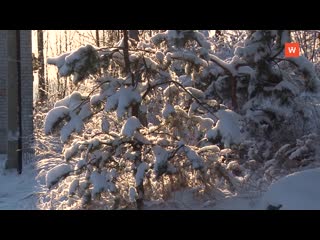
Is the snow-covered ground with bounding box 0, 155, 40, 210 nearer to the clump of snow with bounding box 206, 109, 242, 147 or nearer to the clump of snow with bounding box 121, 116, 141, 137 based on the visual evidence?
the clump of snow with bounding box 121, 116, 141, 137

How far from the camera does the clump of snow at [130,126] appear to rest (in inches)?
229

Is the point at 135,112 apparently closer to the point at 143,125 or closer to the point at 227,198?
the point at 143,125

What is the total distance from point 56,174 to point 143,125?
1.28 m

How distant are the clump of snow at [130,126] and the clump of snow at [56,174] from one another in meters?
0.83

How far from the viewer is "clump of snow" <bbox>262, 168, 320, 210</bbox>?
4906 millimetres

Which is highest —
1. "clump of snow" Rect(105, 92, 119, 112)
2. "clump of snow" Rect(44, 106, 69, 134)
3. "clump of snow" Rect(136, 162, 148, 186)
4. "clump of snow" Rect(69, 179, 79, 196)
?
"clump of snow" Rect(105, 92, 119, 112)

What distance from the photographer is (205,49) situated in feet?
21.1

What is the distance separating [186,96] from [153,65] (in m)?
0.64

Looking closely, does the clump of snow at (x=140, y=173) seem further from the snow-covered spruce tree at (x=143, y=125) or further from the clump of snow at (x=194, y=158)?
the clump of snow at (x=194, y=158)

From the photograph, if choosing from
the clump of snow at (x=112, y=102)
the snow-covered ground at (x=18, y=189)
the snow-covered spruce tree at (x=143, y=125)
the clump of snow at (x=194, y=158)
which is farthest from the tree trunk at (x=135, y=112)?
the snow-covered ground at (x=18, y=189)

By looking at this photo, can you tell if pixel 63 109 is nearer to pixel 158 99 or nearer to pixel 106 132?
pixel 106 132

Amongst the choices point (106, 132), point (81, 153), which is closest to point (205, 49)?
point (106, 132)

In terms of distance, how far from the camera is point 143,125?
6.47m

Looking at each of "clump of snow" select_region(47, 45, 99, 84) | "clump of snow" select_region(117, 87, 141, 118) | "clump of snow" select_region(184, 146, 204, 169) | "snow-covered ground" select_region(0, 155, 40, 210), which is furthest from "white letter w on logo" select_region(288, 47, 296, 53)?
"snow-covered ground" select_region(0, 155, 40, 210)
